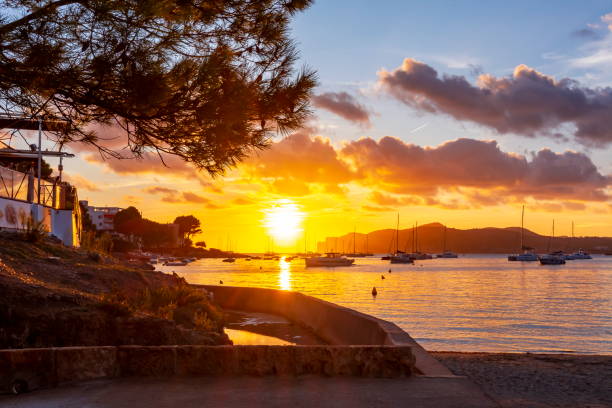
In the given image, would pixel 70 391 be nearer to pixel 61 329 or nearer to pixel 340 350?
pixel 340 350

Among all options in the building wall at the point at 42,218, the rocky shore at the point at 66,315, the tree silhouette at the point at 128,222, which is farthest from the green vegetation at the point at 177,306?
the tree silhouette at the point at 128,222

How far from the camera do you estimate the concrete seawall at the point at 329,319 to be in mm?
10180

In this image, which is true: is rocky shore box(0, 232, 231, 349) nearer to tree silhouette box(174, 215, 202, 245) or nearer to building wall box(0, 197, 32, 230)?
building wall box(0, 197, 32, 230)

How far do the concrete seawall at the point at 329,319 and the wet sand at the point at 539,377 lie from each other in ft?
2.39

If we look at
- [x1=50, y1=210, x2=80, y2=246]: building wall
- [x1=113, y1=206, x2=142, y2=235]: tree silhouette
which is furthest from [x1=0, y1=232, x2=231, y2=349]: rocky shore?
[x1=113, y1=206, x2=142, y2=235]: tree silhouette

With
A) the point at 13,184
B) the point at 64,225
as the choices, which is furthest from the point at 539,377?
the point at 64,225

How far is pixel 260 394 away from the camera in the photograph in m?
6.72

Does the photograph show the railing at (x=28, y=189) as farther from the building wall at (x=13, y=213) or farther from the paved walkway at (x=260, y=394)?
the paved walkway at (x=260, y=394)

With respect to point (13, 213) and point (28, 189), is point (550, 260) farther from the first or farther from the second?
point (13, 213)

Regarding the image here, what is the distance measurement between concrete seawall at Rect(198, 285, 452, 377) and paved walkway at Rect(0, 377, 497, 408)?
103cm

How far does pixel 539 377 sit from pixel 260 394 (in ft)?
14.6

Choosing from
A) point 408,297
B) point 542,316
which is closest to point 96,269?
point 542,316

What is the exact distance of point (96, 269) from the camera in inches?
713

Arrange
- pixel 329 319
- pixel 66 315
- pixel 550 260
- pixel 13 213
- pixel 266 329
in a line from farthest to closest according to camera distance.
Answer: pixel 550 260, pixel 13 213, pixel 266 329, pixel 329 319, pixel 66 315
